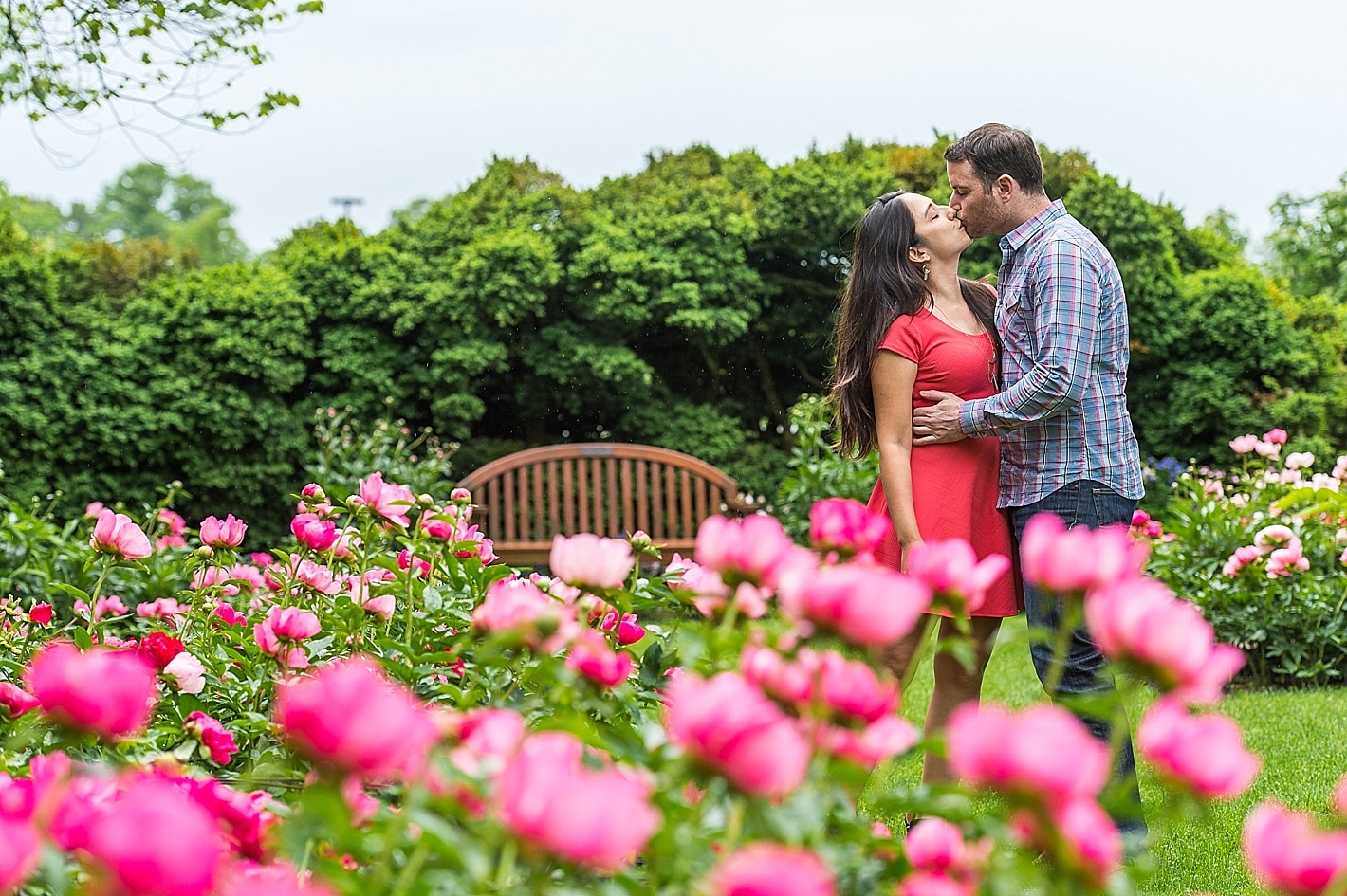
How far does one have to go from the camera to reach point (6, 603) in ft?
7.70

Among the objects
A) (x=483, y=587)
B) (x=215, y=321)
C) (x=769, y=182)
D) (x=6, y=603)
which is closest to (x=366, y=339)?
(x=215, y=321)

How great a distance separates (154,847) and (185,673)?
102 centimetres

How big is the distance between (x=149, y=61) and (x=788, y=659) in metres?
4.02

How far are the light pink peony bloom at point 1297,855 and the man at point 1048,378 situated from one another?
70.7 inches

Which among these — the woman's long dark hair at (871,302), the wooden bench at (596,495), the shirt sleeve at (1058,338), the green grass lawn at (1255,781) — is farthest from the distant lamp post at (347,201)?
the shirt sleeve at (1058,338)

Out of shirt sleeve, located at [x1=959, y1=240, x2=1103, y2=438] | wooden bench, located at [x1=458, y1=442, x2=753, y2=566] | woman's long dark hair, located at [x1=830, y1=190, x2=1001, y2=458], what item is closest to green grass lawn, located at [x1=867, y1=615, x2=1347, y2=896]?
shirt sleeve, located at [x1=959, y1=240, x2=1103, y2=438]

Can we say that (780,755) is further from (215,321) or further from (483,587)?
(215,321)

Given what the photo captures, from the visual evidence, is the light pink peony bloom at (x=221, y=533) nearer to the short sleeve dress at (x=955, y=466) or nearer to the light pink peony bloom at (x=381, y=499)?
the light pink peony bloom at (x=381, y=499)

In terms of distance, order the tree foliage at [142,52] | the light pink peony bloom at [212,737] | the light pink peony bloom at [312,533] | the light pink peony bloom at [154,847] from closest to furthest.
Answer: the light pink peony bloom at [154,847]
the light pink peony bloom at [212,737]
the light pink peony bloom at [312,533]
the tree foliage at [142,52]

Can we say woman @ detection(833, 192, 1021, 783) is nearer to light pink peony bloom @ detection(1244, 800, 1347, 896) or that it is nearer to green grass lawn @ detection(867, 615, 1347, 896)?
green grass lawn @ detection(867, 615, 1347, 896)

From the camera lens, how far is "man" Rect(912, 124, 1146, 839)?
2.56 meters

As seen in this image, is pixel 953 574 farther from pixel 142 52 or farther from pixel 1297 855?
pixel 142 52

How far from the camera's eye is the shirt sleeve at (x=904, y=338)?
2.74m

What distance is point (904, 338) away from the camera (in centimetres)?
275
